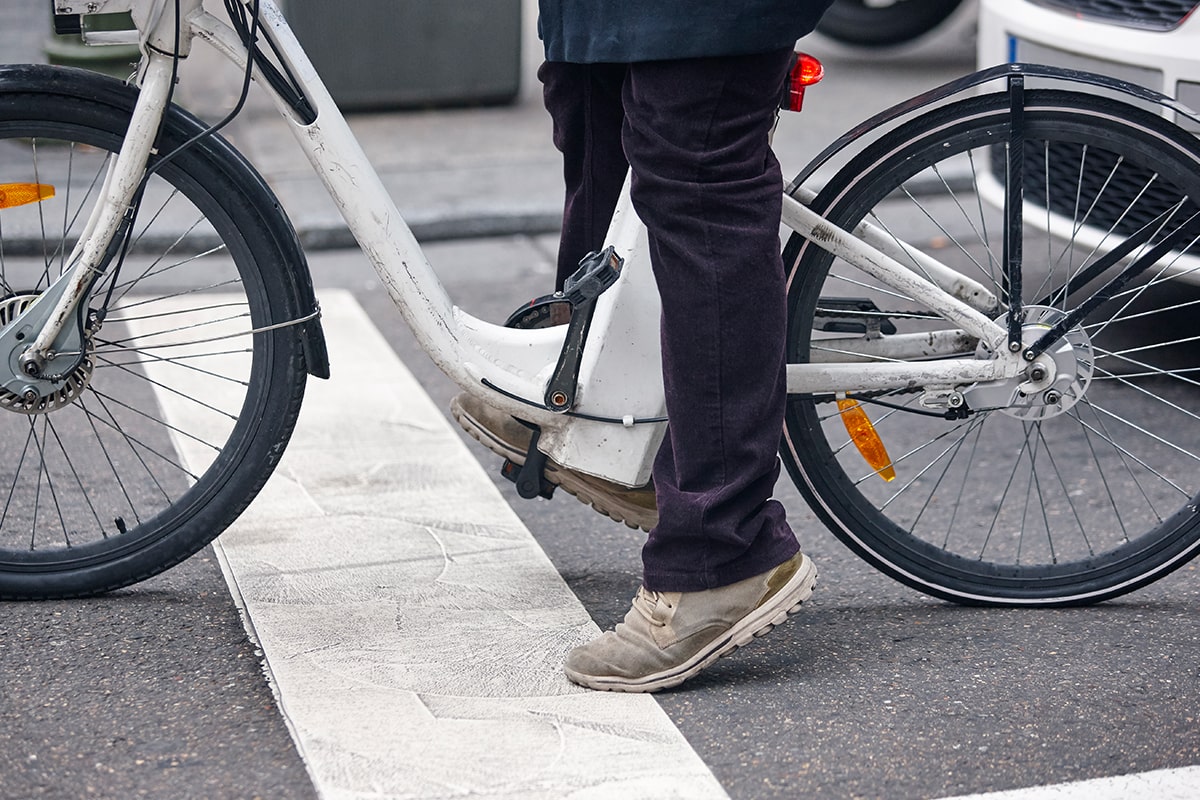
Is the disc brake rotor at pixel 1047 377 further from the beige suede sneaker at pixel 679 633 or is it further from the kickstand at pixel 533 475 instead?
the kickstand at pixel 533 475

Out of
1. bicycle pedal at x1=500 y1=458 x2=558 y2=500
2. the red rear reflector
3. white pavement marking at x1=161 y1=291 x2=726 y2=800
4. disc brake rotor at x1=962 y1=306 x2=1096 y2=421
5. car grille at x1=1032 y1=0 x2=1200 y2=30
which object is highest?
the red rear reflector

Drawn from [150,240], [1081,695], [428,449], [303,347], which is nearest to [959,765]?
[1081,695]

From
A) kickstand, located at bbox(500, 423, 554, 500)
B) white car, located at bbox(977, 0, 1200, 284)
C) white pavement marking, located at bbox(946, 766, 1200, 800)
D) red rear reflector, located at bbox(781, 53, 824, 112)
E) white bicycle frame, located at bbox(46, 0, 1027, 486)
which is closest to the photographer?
white pavement marking, located at bbox(946, 766, 1200, 800)

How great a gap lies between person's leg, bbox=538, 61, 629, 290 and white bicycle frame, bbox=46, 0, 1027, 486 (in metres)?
0.16

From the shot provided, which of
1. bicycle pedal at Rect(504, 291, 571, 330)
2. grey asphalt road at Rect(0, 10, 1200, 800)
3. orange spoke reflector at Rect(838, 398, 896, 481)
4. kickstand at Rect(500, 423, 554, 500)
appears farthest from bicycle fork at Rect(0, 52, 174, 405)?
orange spoke reflector at Rect(838, 398, 896, 481)

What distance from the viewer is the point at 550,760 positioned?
215cm

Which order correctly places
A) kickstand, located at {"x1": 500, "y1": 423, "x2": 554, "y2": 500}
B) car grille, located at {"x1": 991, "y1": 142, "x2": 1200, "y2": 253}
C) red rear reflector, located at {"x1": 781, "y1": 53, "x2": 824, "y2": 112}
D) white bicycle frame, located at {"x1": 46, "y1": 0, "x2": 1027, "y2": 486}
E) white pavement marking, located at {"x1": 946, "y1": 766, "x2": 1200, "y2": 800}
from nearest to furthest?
white pavement marking, located at {"x1": 946, "y1": 766, "x2": 1200, "y2": 800} < red rear reflector, located at {"x1": 781, "y1": 53, "x2": 824, "y2": 112} < white bicycle frame, located at {"x1": 46, "y1": 0, "x2": 1027, "y2": 486} < kickstand, located at {"x1": 500, "y1": 423, "x2": 554, "y2": 500} < car grille, located at {"x1": 991, "y1": 142, "x2": 1200, "y2": 253}

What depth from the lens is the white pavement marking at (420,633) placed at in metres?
2.13

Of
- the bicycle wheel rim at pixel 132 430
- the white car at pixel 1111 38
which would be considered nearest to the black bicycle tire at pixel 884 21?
the white car at pixel 1111 38

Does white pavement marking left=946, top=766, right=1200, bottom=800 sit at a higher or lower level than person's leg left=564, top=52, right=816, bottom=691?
lower

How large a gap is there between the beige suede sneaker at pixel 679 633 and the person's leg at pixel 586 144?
2.21 ft

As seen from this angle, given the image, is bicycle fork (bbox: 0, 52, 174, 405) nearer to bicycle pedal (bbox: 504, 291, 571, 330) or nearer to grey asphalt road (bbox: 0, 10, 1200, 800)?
grey asphalt road (bbox: 0, 10, 1200, 800)

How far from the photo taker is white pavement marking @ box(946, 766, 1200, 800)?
2.08m

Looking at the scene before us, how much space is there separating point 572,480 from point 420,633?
38 cm
